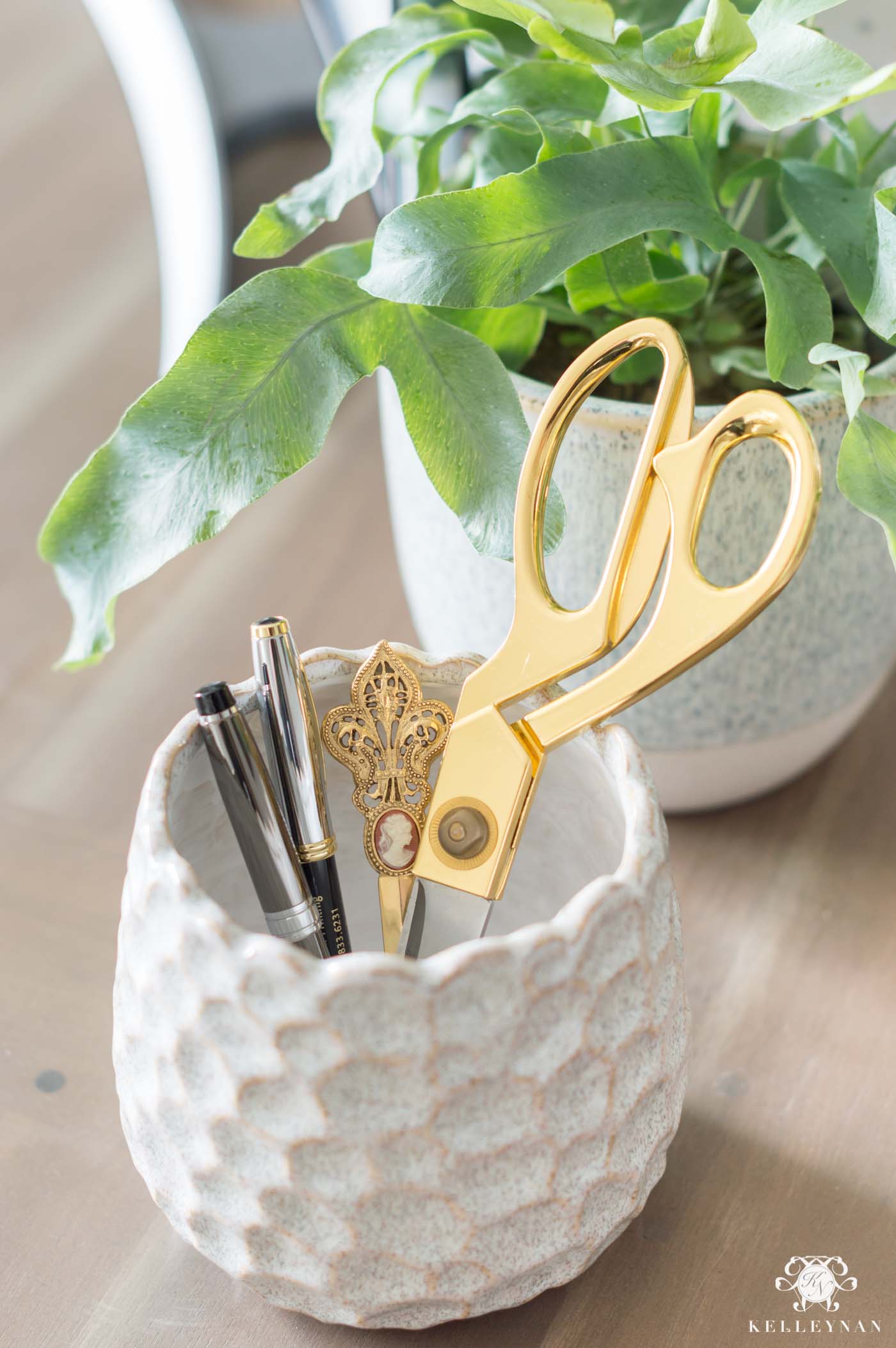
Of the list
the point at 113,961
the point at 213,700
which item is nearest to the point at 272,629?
the point at 213,700

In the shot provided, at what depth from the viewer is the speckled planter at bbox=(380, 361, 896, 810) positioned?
11.1 inches

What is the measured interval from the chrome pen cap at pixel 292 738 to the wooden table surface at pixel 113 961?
90 millimetres

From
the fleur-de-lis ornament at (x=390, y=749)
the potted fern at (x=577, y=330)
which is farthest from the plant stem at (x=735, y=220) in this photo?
the fleur-de-lis ornament at (x=390, y=749)

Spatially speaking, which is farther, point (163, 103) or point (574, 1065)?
point (163, 103)

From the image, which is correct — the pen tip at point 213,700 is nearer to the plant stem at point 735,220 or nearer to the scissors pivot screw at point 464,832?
the scissors pivot screw at point 464,832

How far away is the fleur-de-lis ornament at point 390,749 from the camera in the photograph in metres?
0.25

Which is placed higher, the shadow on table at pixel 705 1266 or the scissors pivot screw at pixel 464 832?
the scissors pivot screw at pixel 464 832

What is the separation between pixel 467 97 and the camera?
304 mm

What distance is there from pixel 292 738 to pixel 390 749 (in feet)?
0.07

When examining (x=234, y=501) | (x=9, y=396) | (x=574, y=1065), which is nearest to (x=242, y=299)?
(x=234, y=501)

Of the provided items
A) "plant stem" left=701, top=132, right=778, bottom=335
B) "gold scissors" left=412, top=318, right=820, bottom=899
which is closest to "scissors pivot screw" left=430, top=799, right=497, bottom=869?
"gold scissors" left=412, top=318, right=820, bottom=899

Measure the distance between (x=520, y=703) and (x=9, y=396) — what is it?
0.31 m

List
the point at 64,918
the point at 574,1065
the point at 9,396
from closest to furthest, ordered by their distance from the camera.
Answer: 1. the point at 574,1065
2. the point at 64,918
3. the point at 9,396

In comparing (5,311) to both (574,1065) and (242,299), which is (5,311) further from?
(574,1065)
